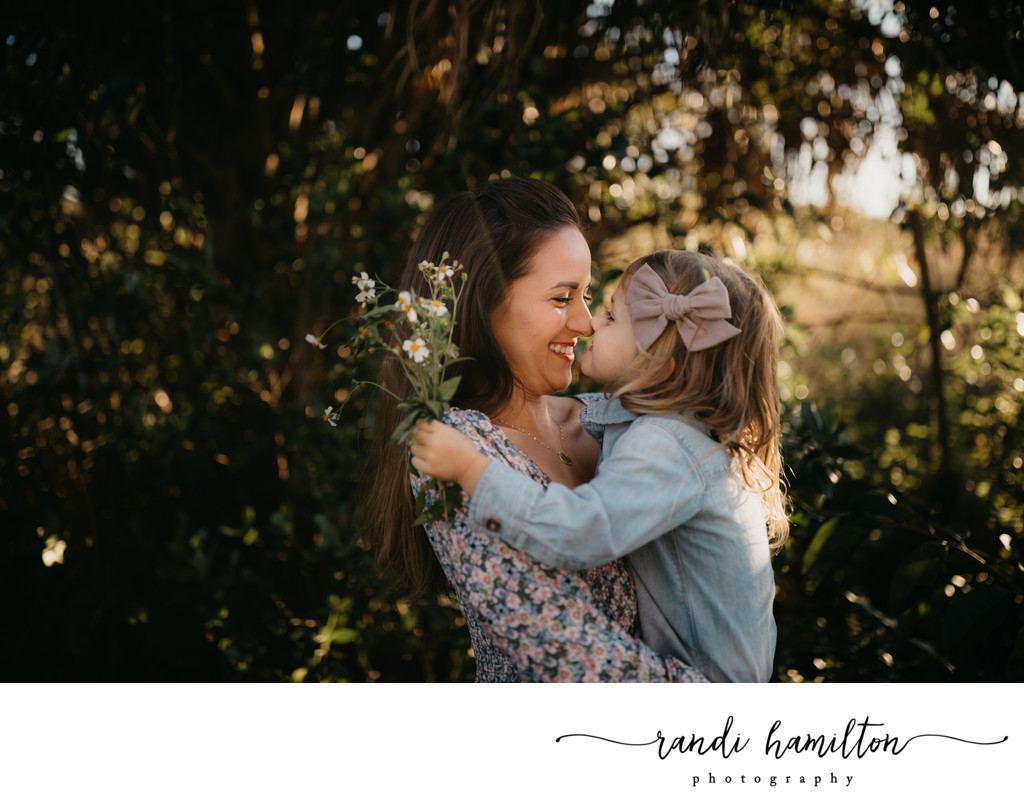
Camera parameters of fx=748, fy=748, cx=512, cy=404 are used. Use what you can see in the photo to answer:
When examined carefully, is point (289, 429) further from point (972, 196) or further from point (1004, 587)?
point (972, 196)

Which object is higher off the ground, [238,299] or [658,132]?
[658,132]

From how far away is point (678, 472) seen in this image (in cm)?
133

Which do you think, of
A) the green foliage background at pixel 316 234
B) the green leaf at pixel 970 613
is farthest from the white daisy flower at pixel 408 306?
the green leaf at pixel 970 613

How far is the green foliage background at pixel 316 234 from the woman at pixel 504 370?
0.74 metres

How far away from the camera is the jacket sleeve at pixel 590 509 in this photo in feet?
4.00

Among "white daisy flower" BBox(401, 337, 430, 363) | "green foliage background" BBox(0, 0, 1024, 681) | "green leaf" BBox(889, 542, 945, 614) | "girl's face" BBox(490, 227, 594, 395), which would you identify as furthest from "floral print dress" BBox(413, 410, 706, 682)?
"green foliage background" BBox(0, 0, 1024, 681)

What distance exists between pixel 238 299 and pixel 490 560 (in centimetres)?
200

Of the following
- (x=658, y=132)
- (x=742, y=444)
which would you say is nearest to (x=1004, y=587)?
(x=742, y=444)

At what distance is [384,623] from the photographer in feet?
9.80

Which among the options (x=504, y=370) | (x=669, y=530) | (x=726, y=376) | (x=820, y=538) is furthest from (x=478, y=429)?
(x=820, y=538)

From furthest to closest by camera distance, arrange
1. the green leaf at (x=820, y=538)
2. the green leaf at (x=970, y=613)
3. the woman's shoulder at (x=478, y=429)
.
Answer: the green leaf at (x=820, y=538) < the green leaf at (x=970, y=613) < the woman's shoulder at (x=478, y=429)

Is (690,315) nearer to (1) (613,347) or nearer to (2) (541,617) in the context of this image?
(1) (613,347)

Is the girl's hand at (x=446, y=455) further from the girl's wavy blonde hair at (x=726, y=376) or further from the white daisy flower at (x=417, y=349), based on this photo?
the girl's wavy blonde hair at (x=726, y=376)
